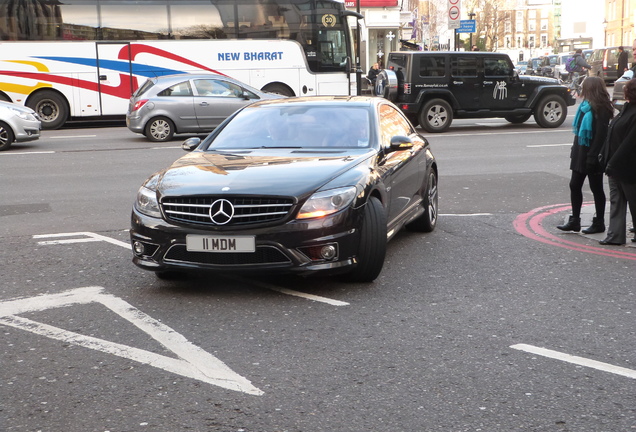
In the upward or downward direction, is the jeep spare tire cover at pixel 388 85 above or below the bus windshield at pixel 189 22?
below

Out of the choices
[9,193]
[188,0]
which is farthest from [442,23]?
[9,193]

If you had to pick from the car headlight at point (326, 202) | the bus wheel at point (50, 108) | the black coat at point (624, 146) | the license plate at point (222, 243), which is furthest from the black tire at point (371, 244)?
the bus wheel at point (50, 108)

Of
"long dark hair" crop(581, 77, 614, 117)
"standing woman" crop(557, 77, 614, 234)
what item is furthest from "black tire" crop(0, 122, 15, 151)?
"long dark hair" crop(581, 77, 614, 117)

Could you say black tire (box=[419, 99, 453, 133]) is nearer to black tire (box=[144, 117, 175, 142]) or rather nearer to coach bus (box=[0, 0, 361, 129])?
coach bus (box=[0, 0, 361, 129])

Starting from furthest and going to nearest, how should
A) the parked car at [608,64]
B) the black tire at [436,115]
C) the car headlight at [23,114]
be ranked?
the parked car at [608,64]
the black tire at [436,115]
the car headlight at [23,114]

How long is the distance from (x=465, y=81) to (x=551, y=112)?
2485mm

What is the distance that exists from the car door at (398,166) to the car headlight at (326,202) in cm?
88

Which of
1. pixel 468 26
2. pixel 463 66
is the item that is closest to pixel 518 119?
pixel 463 66

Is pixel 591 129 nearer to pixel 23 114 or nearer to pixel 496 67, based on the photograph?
pixel 496 67

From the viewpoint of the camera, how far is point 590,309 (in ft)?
18.9

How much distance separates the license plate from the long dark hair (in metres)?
3.92

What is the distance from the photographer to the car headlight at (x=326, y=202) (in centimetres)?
600

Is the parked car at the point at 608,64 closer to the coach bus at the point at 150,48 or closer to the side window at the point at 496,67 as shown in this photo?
the coach bus at the point at 150,48

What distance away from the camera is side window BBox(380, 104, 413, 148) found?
7582 mm
